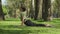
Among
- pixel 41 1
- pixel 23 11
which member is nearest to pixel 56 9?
pixel 41 1

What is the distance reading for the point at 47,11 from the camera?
24.1m

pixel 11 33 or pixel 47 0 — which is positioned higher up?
pixel 47 0

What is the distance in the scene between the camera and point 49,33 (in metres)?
10.8

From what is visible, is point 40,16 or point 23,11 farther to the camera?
point 40,16

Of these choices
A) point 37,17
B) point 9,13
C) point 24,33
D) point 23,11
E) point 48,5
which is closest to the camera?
point 24,33

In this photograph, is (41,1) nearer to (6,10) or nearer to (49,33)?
(49,33)

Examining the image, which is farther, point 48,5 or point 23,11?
point 48,5

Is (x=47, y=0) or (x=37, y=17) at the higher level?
(x=47, y=0)

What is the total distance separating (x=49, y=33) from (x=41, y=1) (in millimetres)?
19628

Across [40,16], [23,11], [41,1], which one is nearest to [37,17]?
[40,16]

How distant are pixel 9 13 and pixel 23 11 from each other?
3068 inches

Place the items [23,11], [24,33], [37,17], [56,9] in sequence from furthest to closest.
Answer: [56,9]
[37,17]
[23,11]
[24,33]

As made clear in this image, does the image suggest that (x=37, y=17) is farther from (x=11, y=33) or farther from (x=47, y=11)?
(x=11, y=33)

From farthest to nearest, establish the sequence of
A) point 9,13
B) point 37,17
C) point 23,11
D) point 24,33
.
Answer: point 9,13 < point 37,17 < point 23,11 < point 24,33
